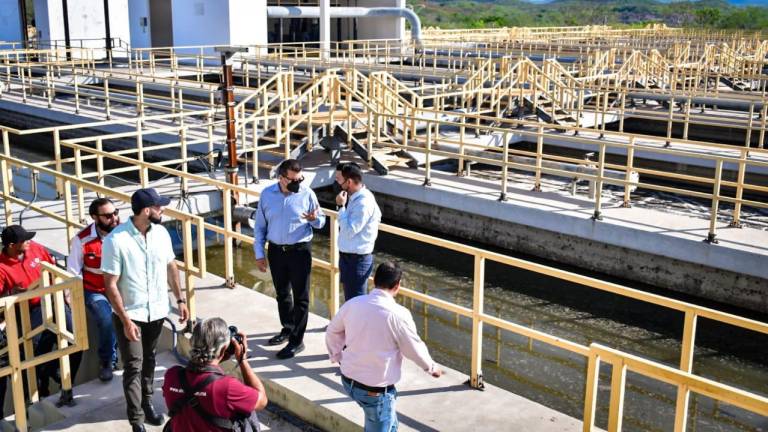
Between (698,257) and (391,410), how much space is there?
7.35m

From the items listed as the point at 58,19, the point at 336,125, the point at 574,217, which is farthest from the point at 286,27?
the point at 574,217

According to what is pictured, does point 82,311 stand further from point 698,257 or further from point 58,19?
point 58,19

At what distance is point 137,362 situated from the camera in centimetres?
543

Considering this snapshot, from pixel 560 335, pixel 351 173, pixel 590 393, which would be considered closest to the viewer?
pixel 590 393

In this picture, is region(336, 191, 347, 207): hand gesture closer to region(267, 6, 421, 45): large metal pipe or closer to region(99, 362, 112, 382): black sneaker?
region(99, 362, 112, 382): black sneaker

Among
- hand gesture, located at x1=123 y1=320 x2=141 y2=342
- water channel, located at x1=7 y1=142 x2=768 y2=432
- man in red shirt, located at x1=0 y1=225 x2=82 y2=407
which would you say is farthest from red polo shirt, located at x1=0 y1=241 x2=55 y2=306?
water channel, located at x1=7 y1=142 x2=768 y2=432

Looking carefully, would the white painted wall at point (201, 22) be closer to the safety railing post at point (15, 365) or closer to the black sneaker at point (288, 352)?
the black sneaker at point (288, 352)

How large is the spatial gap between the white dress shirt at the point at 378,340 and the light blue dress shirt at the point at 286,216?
1810 millimetres

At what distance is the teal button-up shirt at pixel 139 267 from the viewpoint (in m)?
5.15

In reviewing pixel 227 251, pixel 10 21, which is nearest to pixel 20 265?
pixel 227 251

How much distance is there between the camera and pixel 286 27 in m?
47.0

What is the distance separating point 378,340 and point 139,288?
1.82 meters

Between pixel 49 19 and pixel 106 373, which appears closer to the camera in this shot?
pixel 106 373

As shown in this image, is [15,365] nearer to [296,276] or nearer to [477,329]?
[296,276]
